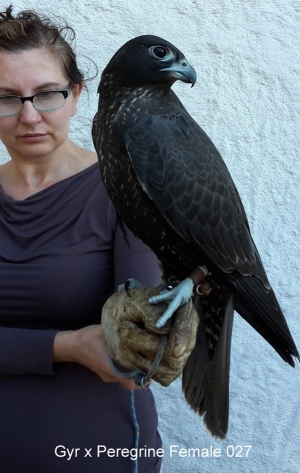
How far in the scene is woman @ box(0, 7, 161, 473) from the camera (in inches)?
57.0

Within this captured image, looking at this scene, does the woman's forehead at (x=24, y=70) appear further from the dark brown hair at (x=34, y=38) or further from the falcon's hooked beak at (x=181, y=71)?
the falcon's hooked beak at (x=181, y=71)

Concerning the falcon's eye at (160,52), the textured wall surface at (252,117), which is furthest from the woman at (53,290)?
the textured wall surface at (252,117)

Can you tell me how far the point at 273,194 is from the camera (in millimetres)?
2229

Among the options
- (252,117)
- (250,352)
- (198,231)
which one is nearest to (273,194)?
(252,117)

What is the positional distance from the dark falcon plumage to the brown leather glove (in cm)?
16

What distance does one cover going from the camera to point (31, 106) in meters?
1.46

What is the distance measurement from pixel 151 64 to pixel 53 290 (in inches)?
22.5

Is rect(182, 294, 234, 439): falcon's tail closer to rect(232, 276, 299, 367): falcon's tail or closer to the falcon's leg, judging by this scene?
rect(232, 276, 299, 367): falcon's tail

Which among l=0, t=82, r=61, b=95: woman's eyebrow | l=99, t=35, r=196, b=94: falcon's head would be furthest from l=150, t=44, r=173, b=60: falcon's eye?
l=0, t=82, r=61, b=95: woman's eyebrow

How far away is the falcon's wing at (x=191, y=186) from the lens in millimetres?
1291

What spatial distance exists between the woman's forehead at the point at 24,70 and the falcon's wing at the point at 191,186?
12.5 inches

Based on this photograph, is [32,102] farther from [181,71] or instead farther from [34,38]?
[181,71]

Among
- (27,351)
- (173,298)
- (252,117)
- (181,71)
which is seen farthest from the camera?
(252,117)

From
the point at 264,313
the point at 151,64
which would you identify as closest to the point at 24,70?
the point at 151,64
